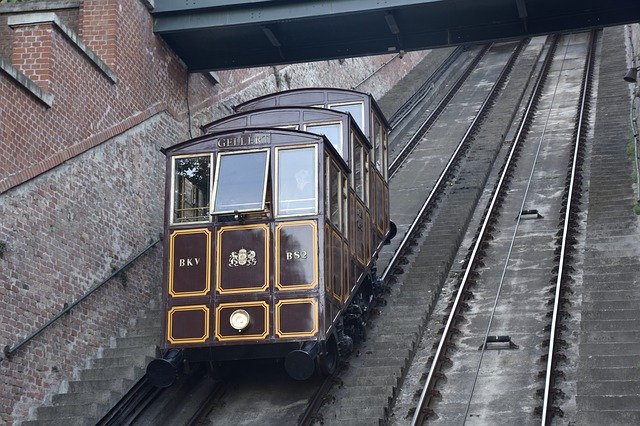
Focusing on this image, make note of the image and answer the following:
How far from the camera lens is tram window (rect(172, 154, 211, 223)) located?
12.0m

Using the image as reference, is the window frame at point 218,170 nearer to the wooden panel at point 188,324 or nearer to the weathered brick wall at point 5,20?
the wooden panel at point 188,324

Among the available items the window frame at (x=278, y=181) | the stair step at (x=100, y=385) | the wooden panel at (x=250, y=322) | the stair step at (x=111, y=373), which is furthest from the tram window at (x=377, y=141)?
the stair step at (x=100, y=385)

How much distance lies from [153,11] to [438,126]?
12.5 metres

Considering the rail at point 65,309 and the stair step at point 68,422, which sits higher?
the rail at point 65,309

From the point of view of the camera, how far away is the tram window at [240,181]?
1163 centimetres

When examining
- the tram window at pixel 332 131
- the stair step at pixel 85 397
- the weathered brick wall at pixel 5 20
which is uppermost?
the weathered brick wall at pixel 5 20

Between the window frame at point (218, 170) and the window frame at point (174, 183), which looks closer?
the window frame at point (218, 170)

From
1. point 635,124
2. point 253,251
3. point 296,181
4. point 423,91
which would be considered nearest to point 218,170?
point 296,181

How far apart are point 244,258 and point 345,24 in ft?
22.8

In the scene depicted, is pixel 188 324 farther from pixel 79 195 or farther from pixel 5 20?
pixel 5 20

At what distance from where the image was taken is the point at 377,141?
51.9 ft

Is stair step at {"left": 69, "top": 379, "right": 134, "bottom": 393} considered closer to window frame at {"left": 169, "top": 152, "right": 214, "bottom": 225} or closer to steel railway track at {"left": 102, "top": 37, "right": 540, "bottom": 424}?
steel railway track at {"left": 102, "top": 37, "right": 540, "bottom": 424}

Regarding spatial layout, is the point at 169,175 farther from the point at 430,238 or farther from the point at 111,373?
the point at 430,238

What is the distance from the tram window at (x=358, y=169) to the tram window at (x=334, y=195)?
1.27 m
